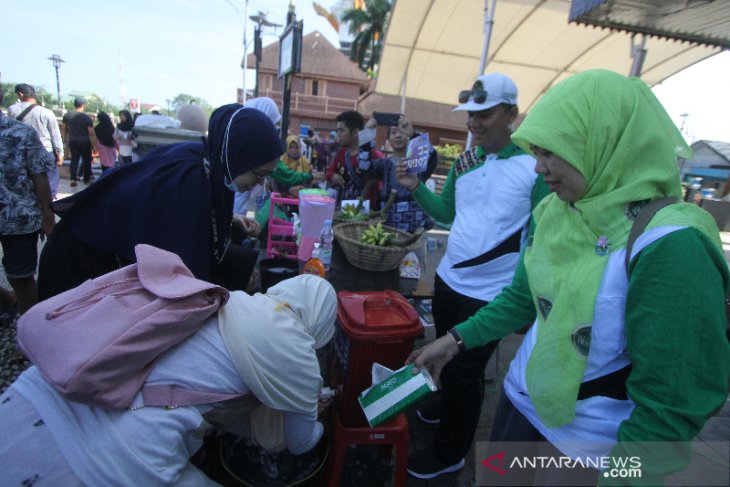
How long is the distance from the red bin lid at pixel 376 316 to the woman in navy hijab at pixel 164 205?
71 cm

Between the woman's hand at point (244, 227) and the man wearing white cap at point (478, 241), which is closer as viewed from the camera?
the man wearing white cap at point (478, 241)

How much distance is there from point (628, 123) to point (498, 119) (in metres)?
1.15

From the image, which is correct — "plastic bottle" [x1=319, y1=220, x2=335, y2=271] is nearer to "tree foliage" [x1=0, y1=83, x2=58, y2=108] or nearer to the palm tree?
"tree foliage" [x1=0, y1=83, x2=58, y2=108]

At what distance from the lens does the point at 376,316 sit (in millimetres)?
1820

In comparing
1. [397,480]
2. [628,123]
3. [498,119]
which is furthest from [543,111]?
[397,480]

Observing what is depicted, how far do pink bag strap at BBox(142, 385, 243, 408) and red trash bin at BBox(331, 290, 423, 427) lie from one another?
64 cm

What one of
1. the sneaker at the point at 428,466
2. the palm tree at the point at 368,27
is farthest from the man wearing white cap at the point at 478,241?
the palm tree at the point at 368,27

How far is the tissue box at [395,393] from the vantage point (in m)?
1.32

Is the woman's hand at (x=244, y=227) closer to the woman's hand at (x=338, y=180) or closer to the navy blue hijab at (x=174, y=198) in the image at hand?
the navy blue hijab at (x=174, y=198)

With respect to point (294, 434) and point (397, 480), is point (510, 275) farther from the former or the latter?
point (294, 434)

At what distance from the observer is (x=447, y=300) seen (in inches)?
84.9

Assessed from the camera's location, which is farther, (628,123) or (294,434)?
(294,434)

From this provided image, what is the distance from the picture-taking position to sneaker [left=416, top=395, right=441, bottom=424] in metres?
2.58

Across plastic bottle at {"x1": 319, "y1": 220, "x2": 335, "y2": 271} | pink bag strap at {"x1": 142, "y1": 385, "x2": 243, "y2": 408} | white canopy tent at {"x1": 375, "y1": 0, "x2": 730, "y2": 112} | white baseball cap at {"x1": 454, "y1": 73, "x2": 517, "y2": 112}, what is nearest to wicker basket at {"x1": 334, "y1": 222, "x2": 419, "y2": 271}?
plastic bottle at {"x1": 319, "y1": 220, "x2": 335, "y2": 271}
